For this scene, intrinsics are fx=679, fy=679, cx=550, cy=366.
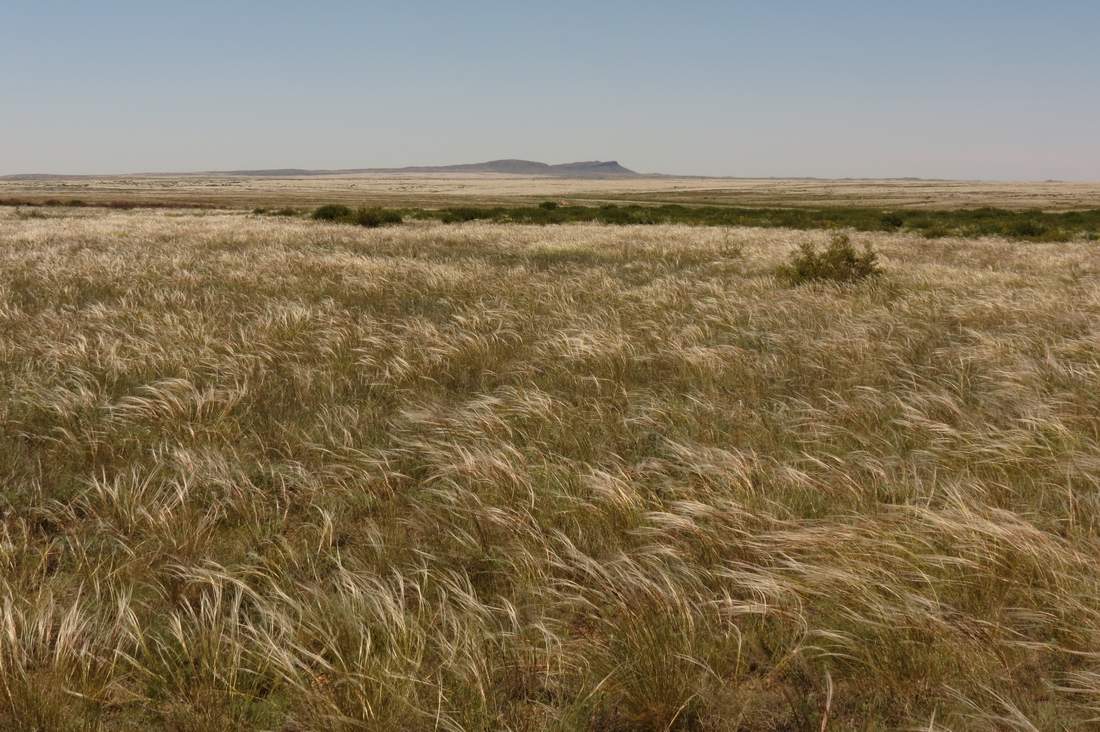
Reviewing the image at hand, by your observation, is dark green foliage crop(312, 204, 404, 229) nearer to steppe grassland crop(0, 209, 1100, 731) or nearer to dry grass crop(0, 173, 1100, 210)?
steppe grassland crop(0, 209, 1100, 731)

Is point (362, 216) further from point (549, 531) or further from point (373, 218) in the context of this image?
point (549, 531)

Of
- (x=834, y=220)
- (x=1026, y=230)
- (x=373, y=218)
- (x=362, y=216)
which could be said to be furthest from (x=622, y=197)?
(x=1026, y=230)

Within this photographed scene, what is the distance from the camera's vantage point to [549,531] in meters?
2.94

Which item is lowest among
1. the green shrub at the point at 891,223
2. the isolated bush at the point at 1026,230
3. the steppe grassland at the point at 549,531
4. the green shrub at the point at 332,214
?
the steppe grassland at the point at 549,531

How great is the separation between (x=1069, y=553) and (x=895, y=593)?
2.47ft

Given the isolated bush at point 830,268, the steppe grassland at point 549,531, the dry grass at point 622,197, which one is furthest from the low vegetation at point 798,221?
the dry grass at point 622,197

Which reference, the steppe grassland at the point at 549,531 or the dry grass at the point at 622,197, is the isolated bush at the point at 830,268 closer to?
the steppe grassland at the point at 549,531

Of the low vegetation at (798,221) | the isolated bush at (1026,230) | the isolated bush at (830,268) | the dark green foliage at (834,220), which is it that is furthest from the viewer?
the dark green foliage at (834,220)

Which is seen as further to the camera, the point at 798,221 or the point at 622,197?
the point at 622,197

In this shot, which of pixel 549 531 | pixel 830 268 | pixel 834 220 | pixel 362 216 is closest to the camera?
pixel 549 531

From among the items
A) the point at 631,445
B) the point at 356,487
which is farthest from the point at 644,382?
the point at 356,487

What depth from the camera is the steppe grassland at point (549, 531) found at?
193cm

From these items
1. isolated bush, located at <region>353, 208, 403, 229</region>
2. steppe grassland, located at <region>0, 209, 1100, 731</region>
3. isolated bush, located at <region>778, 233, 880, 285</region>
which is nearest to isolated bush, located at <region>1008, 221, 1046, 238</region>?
isolated bush, located at <region>778, 233, 880, 285</region>

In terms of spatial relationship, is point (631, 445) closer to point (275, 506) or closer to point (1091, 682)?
point (275, 506)
